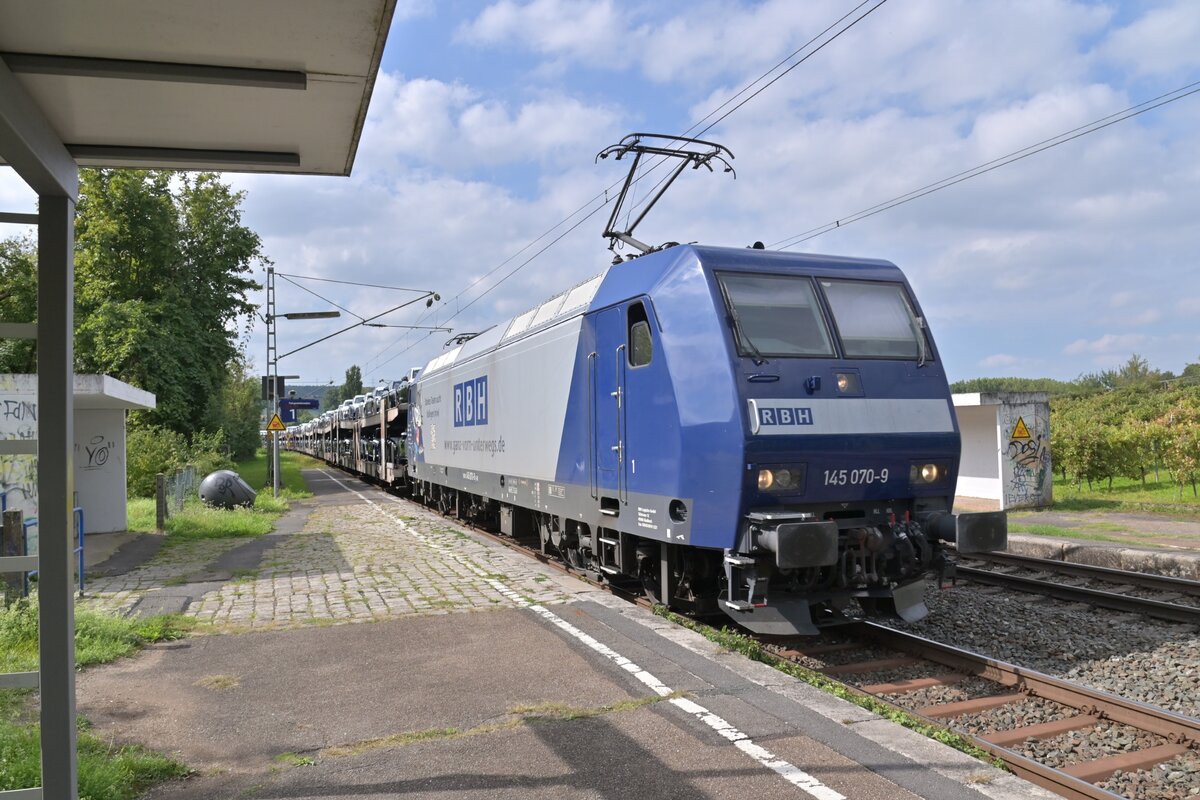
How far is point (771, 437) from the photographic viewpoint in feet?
21.4

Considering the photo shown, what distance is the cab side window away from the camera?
7.74 meters

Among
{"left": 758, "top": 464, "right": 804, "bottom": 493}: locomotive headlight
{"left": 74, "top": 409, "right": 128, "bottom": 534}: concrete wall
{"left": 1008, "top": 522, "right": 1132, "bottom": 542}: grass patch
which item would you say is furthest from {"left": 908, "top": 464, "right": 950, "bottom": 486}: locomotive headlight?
{"left": 74, "top": 409, "right": 128, "bottom": 534}: concrete wall

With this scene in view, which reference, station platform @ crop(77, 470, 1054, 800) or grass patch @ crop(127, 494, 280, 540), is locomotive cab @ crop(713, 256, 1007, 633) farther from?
grass patch @ crop(127, 494, 280, 540)

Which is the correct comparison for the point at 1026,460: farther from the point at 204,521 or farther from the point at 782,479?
the point at 204,521

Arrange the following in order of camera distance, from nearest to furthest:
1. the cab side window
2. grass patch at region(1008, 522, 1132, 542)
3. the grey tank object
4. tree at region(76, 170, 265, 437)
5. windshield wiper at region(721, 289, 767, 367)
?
1. windshield wiper at region(721, 289, 767, 367)
2. the cab side window
3. grass patch at region(1008, 522, 1132, 542)
4. the grey tank object
5. tree at region(76, 170, 265, 437)

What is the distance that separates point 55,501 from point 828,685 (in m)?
4.94

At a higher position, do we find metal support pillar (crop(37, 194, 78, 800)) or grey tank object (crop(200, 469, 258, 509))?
metal support pillar (crop(37, 194, 78, 800))

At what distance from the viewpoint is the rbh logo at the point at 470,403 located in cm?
1355

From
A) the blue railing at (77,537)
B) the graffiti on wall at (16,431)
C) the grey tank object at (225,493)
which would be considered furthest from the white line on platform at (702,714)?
the grey tank object at (225,493)

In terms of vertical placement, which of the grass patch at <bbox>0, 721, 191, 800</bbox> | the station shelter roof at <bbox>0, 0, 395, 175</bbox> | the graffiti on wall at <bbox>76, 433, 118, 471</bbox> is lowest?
the grass patch at <bbox>0, 721, 191, 800</bbox>

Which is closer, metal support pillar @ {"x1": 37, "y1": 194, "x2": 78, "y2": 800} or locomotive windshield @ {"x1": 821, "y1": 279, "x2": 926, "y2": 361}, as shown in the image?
metal support pillar @ {"x1": 37, "y1": 194, "x2": 78, "y2": 800}

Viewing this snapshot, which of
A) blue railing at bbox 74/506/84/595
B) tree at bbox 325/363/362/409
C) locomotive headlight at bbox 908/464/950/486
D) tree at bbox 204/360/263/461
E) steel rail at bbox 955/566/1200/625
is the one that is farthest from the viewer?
tree at bbox 325/363/362/409

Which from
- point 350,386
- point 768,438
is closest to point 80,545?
point 768,438

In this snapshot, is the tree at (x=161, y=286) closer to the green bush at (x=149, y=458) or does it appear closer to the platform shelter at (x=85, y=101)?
the green bush at (x=149, y=458)
